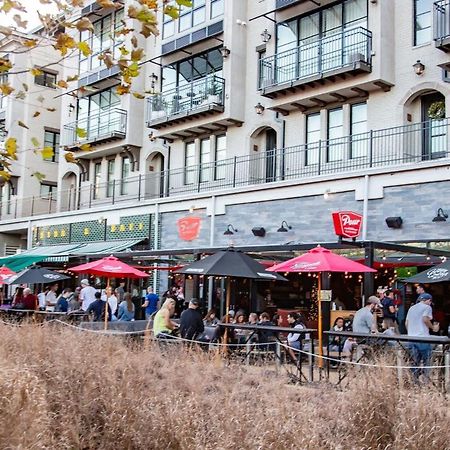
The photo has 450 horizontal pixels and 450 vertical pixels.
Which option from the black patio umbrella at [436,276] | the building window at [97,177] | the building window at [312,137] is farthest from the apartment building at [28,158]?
the black patio umbrella at [436,276]

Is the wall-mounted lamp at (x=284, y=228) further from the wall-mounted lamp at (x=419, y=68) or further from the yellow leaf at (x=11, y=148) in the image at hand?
the yellow leaf at (x=11, y=148)

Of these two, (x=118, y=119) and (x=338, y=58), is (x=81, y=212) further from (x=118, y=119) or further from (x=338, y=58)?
(x=338, y=58)

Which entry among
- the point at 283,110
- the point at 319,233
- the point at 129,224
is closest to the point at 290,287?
the point at 319,233

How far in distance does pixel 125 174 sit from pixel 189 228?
295 inches

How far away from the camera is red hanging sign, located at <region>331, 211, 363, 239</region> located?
16.0m

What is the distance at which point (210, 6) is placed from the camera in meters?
25.6

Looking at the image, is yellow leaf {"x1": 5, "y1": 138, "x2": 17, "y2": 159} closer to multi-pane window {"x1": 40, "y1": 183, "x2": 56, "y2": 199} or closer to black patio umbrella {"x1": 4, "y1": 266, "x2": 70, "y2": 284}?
black patio umbrella {"x1": 4, "y1": 266, "x2": 70, "y2": 284}

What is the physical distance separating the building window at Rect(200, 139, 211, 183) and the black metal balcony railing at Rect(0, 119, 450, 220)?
1.5 inches

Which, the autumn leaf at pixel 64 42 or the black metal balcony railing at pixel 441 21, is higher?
the black metal balcony railing at pixel 441 21

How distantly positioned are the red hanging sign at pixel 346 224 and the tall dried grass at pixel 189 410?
8637 mm

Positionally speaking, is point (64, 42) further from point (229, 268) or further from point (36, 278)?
point (36, 278)

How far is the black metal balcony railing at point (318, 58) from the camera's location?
2000 cm

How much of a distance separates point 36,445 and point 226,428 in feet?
5.17

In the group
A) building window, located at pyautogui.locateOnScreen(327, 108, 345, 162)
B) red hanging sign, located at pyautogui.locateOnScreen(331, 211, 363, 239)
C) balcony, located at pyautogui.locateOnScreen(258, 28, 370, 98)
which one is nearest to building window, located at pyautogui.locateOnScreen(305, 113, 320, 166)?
building window, located at pyautogui.locateOnScreen(327, 108, 345, 162)
